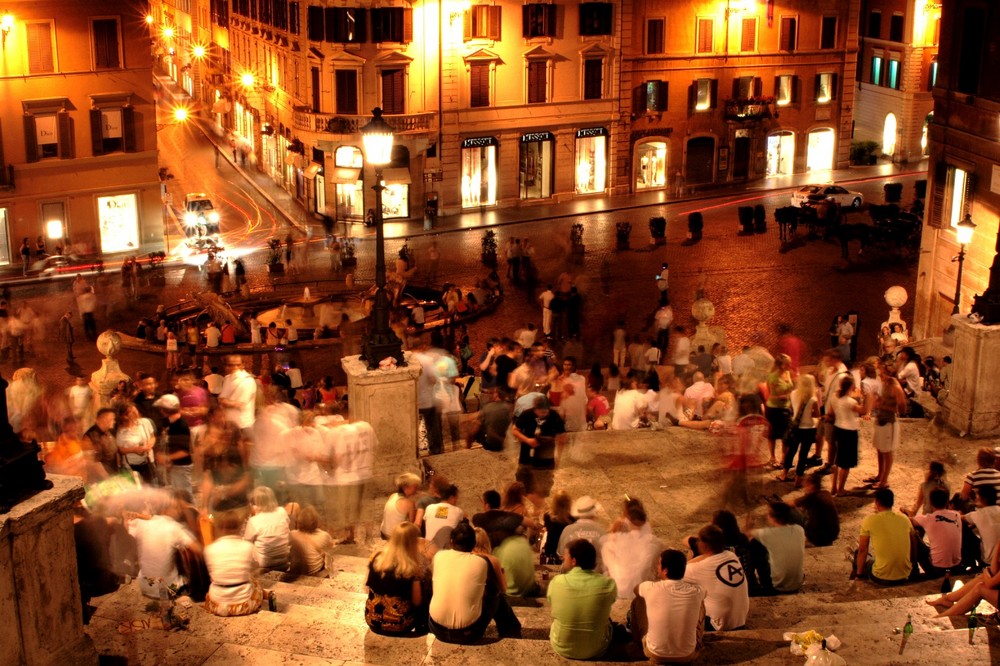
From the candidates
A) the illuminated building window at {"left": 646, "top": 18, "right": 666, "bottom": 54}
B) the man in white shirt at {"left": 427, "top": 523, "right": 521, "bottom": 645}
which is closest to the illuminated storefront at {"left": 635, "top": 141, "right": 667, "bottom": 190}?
the illuminated building window at {"left": 646, "top": 18, "right": 666, "bottom": 54}

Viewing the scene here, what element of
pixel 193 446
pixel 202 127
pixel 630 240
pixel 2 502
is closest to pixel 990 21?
pixel 630 240

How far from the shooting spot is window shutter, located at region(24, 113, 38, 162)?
39.5 m

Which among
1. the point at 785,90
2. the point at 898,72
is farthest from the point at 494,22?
the point at 898,72

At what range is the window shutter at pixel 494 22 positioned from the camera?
45409 millimetres

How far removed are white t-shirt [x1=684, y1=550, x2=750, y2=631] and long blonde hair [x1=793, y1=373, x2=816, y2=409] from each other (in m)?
4.91

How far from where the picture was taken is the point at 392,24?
4328 cm

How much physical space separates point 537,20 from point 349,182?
8.39m

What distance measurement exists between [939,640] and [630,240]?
1208 inches

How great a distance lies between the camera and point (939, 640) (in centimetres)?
1161

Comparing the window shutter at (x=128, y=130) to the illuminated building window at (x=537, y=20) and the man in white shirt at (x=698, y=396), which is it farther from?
the man in white shirt at (x=698, y=396)

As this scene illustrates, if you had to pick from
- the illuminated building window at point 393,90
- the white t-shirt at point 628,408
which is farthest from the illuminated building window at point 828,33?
the white t-shirt at point 628,408

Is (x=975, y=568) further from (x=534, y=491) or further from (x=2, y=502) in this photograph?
(x=2, y=502)

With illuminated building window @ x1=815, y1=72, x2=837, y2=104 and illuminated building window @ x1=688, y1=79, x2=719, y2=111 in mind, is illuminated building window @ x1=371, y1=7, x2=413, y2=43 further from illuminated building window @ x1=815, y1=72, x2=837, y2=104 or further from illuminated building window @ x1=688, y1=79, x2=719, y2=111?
illuminated building window @ x1=815, y1=72, x2=837, y2=104

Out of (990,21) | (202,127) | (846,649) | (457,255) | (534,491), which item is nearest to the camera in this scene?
(846,649)
